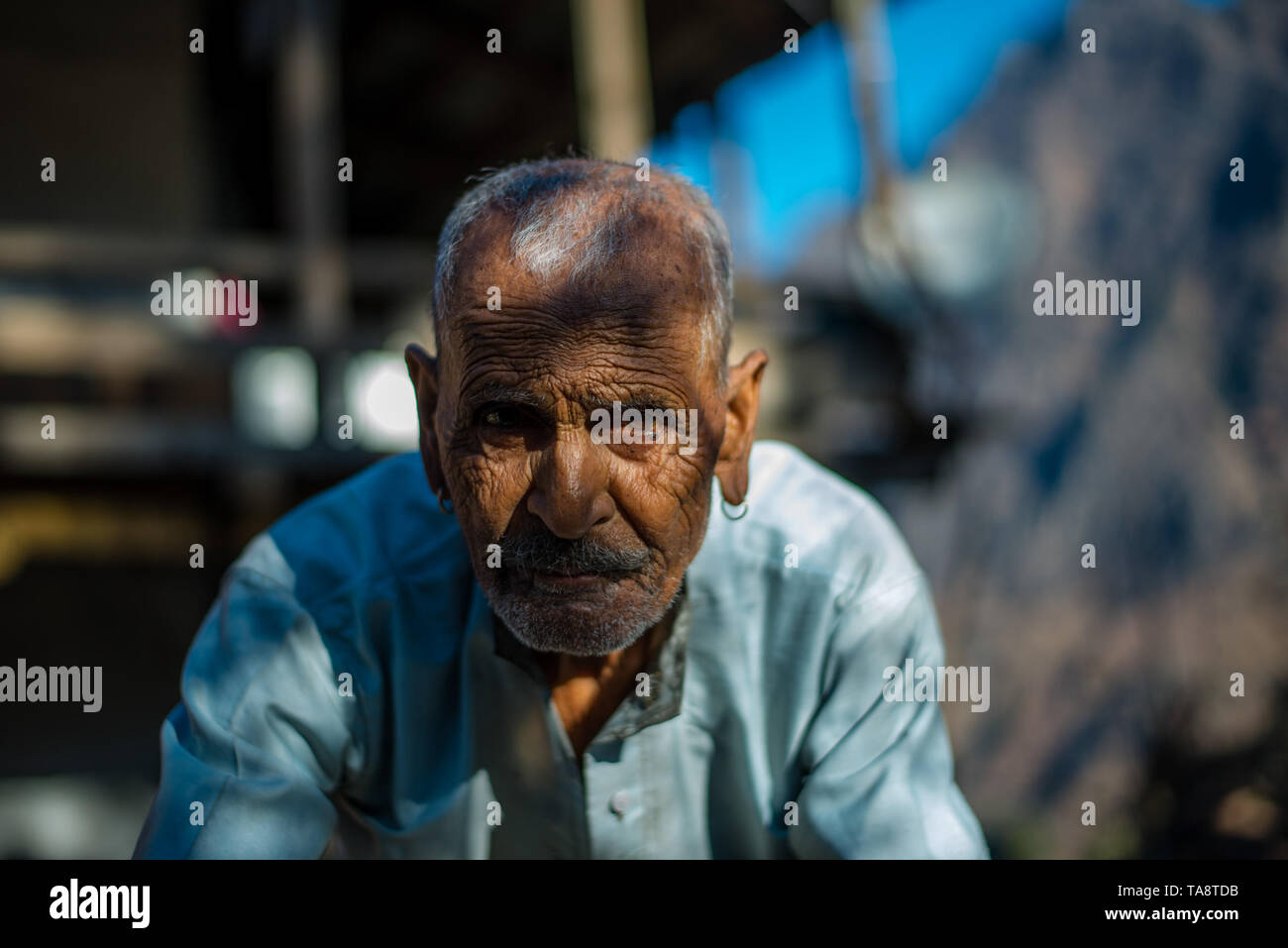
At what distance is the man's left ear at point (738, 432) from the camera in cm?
165

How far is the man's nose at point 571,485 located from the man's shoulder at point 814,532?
18.5 inches

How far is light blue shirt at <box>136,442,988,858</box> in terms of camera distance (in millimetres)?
1539

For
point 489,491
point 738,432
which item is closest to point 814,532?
point 738,432

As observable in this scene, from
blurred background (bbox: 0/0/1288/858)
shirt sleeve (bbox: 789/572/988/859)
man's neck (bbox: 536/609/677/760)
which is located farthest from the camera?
blurred background (bbox: 0/0/1288/858)

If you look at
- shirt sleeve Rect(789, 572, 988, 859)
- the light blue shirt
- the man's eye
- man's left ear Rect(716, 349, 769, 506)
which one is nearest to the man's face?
the man's eye

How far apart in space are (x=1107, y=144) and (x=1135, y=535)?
1283 cm

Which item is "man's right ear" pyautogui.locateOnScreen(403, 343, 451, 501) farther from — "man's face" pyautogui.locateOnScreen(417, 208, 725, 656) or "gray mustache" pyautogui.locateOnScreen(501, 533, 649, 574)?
"gray mustache" pyautogui.locateOnScreen(501, 533, 649, 574)

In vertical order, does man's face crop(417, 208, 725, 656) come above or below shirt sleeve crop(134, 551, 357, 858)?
above

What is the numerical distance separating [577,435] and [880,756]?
27.6 inches

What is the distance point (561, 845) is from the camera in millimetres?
1690

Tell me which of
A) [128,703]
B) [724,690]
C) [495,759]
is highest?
[724,690]

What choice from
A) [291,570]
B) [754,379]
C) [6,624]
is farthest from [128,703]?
[754,379]

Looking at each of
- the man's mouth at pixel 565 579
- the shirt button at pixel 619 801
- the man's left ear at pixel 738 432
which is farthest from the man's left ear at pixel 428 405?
the shirt button at pixel 619 801

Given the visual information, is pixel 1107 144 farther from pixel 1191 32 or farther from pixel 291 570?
pixel 291 570
